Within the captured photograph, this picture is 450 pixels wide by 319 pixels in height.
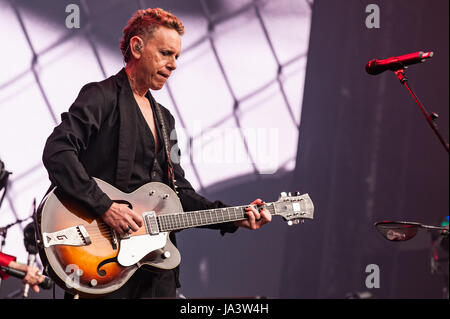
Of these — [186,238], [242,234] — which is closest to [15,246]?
[186,238]

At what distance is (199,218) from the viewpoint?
9.74 ft

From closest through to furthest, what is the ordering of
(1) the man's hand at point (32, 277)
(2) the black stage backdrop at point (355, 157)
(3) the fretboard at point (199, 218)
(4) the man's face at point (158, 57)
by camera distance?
(1) the man's hand at point (32, 277), (3) the fretboard at point (199, 218), (4) the man's face at point (158, 57), (2) the black stage backdrop at point (355, 157)

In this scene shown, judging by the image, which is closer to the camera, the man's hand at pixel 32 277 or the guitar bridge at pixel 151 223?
the man's hand at pixel 32 277

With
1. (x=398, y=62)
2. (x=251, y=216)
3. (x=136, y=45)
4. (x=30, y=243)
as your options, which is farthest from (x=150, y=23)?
(x=30, y=243)

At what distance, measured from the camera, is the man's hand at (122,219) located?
2.58 m

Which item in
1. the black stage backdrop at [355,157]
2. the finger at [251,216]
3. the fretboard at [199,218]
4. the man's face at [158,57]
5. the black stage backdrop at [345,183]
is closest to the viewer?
the fretboard at [199,218]

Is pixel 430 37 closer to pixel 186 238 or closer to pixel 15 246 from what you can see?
pixel 186 238

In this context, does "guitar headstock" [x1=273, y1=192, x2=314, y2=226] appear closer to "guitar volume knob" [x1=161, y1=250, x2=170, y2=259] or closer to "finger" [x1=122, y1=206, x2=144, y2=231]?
"guitar volume knob" [x1=161, y1=250, x2=170, y2=259]

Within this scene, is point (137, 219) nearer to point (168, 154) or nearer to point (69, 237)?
point (69, 237)

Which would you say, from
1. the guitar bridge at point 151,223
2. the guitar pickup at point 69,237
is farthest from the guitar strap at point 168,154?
the guitar pickup at point 69,237

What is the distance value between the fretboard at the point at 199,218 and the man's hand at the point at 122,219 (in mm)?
170

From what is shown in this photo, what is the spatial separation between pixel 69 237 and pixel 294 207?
1.44 m

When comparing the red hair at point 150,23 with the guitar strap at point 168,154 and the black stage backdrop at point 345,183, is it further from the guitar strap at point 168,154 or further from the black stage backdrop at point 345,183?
the black stage backdrop at point 345,183
